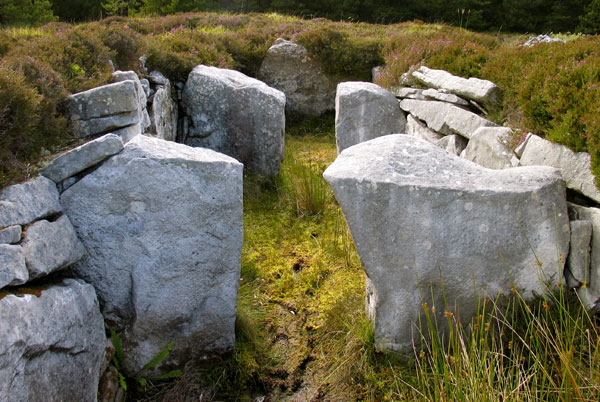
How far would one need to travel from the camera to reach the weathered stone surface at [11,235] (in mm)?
2545

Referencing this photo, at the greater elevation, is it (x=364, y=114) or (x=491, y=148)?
(x=491, y=148)

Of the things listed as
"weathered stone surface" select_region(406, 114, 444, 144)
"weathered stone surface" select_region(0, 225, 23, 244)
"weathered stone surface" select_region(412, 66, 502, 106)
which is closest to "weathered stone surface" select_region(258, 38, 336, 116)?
"weathered stone surface" select_region(406, 114, 444, 144)

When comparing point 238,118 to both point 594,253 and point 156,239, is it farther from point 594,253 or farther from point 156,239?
point 594,253

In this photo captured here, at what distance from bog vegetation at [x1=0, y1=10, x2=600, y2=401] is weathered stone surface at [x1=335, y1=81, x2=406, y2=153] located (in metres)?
0.78

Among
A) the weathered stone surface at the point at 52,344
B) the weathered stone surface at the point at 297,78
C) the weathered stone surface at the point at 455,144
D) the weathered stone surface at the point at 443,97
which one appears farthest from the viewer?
the weathered stone surface at the point at 297,78

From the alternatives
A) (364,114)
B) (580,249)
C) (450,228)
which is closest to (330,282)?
(450,228)

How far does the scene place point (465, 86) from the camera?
5.73m

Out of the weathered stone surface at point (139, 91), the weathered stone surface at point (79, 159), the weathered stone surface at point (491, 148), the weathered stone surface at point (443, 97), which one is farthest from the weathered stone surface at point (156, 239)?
the weathered stone surface at point (443, 97)

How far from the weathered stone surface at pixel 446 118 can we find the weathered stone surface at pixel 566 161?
3.29ft

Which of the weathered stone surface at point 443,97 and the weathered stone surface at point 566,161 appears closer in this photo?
the weathered stone surface at point 566,161

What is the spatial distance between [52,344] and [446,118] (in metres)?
4.91

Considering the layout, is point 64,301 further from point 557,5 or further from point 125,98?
point 557,5

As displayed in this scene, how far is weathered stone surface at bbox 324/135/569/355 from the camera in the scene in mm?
3338

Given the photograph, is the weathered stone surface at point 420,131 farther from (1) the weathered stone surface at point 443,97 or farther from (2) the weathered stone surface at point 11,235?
(2) the weathered stone surface at point 11,235
